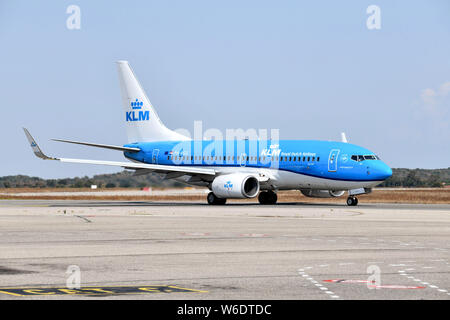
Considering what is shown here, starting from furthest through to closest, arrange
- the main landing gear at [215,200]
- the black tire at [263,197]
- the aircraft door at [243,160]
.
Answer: the black tire at [263,197] < the aircraft door at [243,160] < the main landing gear at [215,200]

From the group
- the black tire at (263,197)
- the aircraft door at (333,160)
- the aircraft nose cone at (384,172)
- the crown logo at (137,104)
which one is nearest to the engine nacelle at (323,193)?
the black tire at (263,197)

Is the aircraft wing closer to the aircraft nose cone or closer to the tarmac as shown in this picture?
the aircraft nose cone

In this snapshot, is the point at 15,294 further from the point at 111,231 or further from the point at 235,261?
the point at 111,231

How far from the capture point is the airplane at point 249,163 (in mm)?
53062

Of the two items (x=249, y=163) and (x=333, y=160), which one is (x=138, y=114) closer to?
(x=249, y=163)

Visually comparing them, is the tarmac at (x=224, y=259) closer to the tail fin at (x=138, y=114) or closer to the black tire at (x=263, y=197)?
the black tire at (x=263, y=197)

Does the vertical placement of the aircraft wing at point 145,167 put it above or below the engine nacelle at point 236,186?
above

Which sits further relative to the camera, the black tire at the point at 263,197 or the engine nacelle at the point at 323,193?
the black tire at the point at 263,197

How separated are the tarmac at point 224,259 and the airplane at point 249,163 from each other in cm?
1670

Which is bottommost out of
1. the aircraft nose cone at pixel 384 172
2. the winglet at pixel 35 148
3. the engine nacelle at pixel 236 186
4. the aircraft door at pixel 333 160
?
the engine nacelle at pixel 236 186

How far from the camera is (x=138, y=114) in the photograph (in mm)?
66438

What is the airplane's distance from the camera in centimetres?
5306
